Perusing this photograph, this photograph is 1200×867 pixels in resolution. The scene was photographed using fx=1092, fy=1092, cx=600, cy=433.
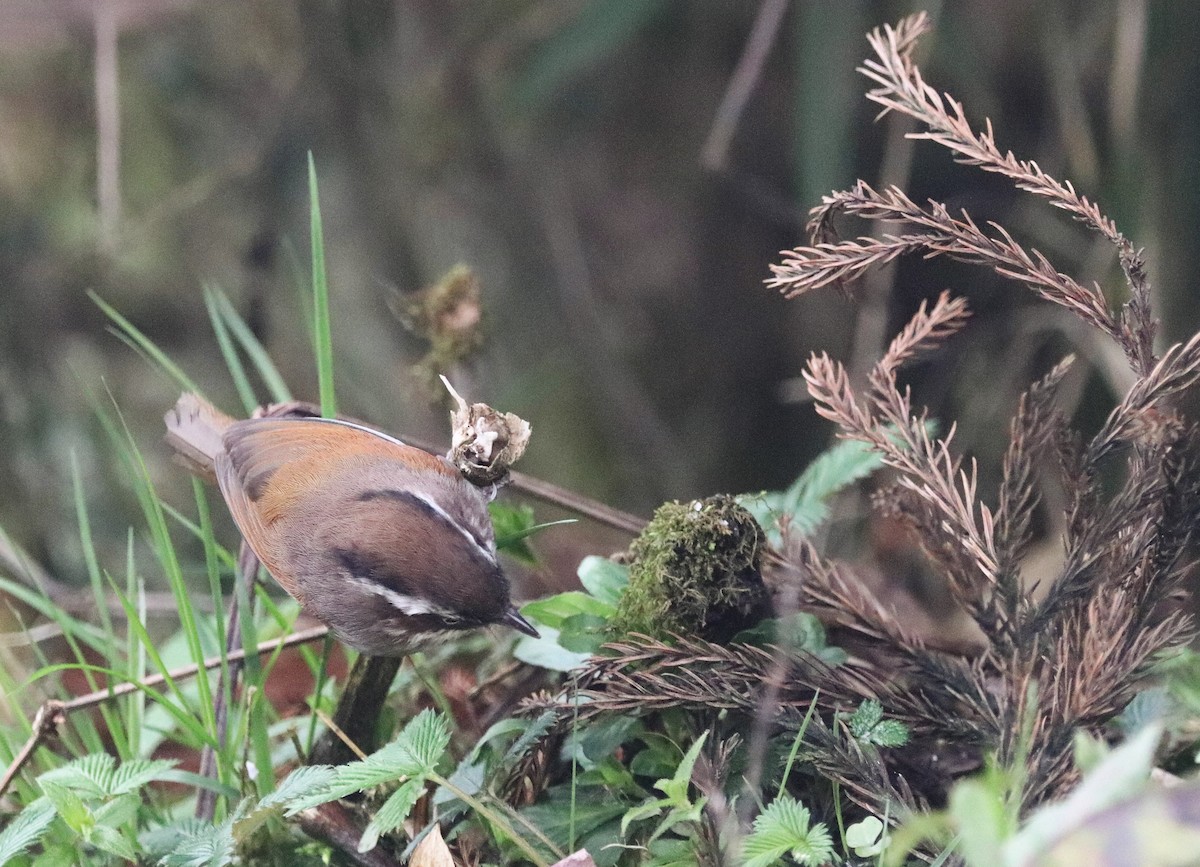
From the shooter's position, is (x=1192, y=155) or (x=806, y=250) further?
(x=1192, y=155)

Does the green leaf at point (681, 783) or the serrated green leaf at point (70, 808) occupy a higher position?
the green leaf at point (681, 783)

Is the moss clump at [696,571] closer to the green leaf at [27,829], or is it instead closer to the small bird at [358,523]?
the small bird at [358,523]

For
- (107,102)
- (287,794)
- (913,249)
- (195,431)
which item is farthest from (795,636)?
(107,102)

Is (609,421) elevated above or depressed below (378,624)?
below

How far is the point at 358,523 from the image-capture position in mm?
1603

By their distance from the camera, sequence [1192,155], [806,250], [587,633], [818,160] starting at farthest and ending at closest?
[818,160] < [1192,155] < [587,633] < [806,250]

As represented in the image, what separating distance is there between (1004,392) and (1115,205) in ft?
2.16

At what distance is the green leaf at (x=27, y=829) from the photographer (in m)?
1.21

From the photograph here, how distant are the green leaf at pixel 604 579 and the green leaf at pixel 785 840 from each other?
41 centimetres

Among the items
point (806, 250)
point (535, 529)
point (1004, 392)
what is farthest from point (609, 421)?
point (806, 250)

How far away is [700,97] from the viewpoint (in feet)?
13.2

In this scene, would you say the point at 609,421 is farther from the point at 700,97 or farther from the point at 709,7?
the point at 709,7

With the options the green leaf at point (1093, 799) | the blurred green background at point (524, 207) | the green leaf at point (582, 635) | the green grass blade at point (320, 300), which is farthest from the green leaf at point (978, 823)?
the blurred green background at point (524, 207)

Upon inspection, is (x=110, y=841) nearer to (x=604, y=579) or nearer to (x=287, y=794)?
(x=287, y=794)
